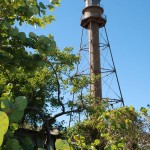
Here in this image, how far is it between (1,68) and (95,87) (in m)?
19.7

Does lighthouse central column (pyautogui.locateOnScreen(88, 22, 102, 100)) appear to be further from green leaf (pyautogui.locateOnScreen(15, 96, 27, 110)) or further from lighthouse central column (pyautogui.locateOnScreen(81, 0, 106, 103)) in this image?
green leaf (pyautogui.locateOnScreen(15, 96, 27, 110))

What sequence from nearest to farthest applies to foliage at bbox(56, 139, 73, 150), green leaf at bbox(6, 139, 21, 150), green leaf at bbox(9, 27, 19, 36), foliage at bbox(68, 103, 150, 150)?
foliage at bbox(56, 139, 73, 150) < green leaf at bbox(6, 139, 21, 150) < green leaf at bbox(9, 27, 19, 36) < foliage at bbox(68, 103, 150, 150)

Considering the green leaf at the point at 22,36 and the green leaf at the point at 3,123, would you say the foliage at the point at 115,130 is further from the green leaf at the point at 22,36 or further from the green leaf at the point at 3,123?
the green leaf at the point at 3,123

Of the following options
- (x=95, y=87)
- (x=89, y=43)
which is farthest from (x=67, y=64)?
(x=89, y=43)

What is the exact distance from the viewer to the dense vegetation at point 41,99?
1939 mm

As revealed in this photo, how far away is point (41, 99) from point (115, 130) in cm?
948

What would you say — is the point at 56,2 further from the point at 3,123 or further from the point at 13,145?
the point at 3,123

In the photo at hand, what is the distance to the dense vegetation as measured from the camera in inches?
76.3

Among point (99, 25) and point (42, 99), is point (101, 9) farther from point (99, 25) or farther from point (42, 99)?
point (42, 99)

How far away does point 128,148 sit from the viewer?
868 cm

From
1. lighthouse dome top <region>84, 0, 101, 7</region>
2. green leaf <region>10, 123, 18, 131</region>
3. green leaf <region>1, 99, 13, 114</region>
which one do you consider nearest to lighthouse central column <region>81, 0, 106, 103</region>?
lighthouse dome top <region>84, 0, 101, 7</region>

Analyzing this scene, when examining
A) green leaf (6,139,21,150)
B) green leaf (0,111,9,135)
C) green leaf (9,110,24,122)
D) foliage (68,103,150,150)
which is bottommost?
green leaf (0,111,9,135)

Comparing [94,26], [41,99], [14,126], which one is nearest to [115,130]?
[14,126]

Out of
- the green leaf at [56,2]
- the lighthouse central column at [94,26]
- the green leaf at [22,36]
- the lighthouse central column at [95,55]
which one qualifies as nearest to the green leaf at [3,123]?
the green leaf at [22,36]
